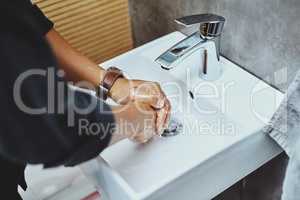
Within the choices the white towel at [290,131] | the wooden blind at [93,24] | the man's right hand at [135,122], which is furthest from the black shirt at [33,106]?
the wooden blind at [93,24]

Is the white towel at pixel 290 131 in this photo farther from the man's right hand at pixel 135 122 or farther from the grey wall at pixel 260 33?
the man's right hand at pixel 135 122

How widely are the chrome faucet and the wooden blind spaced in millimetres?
452

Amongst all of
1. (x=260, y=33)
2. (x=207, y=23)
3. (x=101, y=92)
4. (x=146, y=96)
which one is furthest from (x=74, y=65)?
(x=260, y=33)

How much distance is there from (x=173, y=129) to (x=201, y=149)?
3.5 inches

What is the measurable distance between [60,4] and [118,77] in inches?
17.2

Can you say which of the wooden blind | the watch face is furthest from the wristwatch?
the wooden blind

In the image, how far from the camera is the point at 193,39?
84cm

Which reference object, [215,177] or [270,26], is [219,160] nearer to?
[215,177]

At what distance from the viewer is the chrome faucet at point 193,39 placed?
2.62ft

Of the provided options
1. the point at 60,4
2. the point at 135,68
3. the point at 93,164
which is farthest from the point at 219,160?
the point at 60,4

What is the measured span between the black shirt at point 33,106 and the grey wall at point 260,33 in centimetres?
42

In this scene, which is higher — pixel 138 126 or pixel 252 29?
pixel 252 29

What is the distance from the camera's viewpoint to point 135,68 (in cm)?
99

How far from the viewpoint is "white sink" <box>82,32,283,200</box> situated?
73 centimetres
